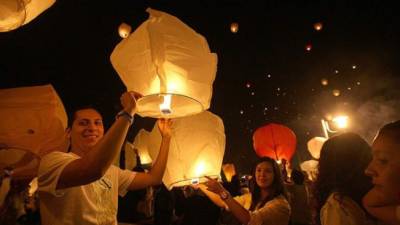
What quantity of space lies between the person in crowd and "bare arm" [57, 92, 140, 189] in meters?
1.64

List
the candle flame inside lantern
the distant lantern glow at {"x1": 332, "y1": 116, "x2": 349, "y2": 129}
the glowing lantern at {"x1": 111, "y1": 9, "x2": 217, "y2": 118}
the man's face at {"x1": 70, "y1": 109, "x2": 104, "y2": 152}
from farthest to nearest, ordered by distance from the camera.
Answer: the distant lantern glow at {"x1": 332, "y1": 116, "x2": 349, "y2": 129} < the man's face at {"x1": 70, "y1": 109, "x2": 104, "y2": 152} < the candle flame inside lantern < the glowing lantern at {"x1": 111, "y1": 9, "x2": 217, "y2": 118}

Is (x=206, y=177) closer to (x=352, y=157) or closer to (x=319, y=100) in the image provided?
(x=352, y=157)

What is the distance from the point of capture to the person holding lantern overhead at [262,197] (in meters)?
3.55

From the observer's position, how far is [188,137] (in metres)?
3.07

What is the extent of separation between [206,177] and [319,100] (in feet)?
55.1

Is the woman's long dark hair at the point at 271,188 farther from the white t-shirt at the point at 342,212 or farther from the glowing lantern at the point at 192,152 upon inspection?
the white t-shirt at the point at 342,212

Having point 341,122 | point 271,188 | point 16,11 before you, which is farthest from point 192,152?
point 341,122

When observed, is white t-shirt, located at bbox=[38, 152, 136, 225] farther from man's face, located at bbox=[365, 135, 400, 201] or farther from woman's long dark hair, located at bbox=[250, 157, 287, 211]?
woman's long dark hair, located at bbox=[250, 157, 287, 211]

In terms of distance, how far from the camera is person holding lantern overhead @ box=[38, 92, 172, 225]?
1761 mm

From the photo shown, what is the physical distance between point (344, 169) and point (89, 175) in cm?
199

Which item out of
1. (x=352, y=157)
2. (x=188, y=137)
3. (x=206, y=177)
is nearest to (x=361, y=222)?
(x=352, y=157)

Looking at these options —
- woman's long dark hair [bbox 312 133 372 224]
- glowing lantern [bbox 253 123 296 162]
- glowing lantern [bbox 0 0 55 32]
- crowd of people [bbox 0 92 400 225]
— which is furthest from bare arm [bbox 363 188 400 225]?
glowing lantern [bbox 253 123 296 162]

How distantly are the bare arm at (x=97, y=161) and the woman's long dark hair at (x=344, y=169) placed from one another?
1731 mm

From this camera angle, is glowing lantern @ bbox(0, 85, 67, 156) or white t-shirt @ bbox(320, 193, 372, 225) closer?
white t-shirt @ bbox(320, 193, 372, 225)
